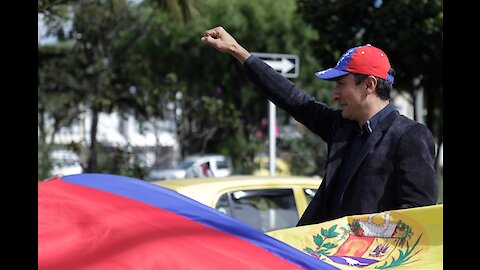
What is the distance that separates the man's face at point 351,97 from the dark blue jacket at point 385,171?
2.9 inches

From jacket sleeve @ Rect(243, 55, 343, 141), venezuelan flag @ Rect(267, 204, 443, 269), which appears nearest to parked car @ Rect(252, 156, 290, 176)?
jacket sleeve @ Rect(243, 55, 343, 141)

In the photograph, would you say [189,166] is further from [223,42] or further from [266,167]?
[223,42]

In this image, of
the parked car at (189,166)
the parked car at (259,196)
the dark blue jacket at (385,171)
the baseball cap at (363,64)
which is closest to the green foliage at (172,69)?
the parked car at (189,166)

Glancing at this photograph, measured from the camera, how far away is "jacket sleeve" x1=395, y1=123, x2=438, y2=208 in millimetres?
2957

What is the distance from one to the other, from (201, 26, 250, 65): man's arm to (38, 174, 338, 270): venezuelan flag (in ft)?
3.28

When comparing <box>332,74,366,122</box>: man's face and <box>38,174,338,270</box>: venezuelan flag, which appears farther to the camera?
<box>332,74,366,122</box>: man's face

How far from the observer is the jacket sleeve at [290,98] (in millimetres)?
3416

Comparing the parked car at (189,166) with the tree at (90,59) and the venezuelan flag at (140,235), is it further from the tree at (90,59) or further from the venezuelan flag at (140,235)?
the venezuelan flag at (140,235)

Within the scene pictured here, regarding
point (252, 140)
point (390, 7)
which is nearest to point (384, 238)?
point (390, 7)

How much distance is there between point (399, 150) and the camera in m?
3.05

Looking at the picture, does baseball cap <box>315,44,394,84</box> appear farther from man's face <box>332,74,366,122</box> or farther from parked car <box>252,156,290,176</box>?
parked car <box>252,156,290,176</box>

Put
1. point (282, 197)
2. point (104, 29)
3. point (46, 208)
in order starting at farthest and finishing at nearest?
point (104, 29) < point (282, 197) < point (46, 208)
